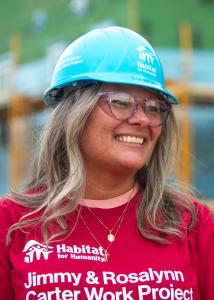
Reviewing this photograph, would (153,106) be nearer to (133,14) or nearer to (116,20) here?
(133,14)

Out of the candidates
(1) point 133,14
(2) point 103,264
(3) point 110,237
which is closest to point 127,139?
(3) point 110,237

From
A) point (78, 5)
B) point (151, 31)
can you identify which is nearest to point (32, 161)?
point (151, 31)

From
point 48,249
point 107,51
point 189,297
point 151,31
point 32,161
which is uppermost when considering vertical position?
point 151,31

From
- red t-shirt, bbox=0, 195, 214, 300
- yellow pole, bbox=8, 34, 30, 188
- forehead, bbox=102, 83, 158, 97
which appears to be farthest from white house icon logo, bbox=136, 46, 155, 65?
yellow pole, bbox=8, 34, 30, 188

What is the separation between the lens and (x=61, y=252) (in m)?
2.67

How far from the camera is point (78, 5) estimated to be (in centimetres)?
1916

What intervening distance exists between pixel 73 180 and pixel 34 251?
333mm

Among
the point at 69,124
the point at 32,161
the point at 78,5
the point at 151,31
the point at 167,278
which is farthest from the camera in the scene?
the point at 78,5

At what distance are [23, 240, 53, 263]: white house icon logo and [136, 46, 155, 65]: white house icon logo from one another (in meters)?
0.81

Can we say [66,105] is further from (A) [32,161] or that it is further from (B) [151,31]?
(B) [151,31]

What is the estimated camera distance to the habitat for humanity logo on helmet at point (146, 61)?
286cm

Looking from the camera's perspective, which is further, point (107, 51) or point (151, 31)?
point (151, 31)

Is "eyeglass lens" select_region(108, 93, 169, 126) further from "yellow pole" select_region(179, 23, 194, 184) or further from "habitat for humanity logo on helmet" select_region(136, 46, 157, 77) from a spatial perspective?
"yellow pole" select_region(179, 23, 194, 184)

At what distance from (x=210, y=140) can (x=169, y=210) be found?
17.0 metres
